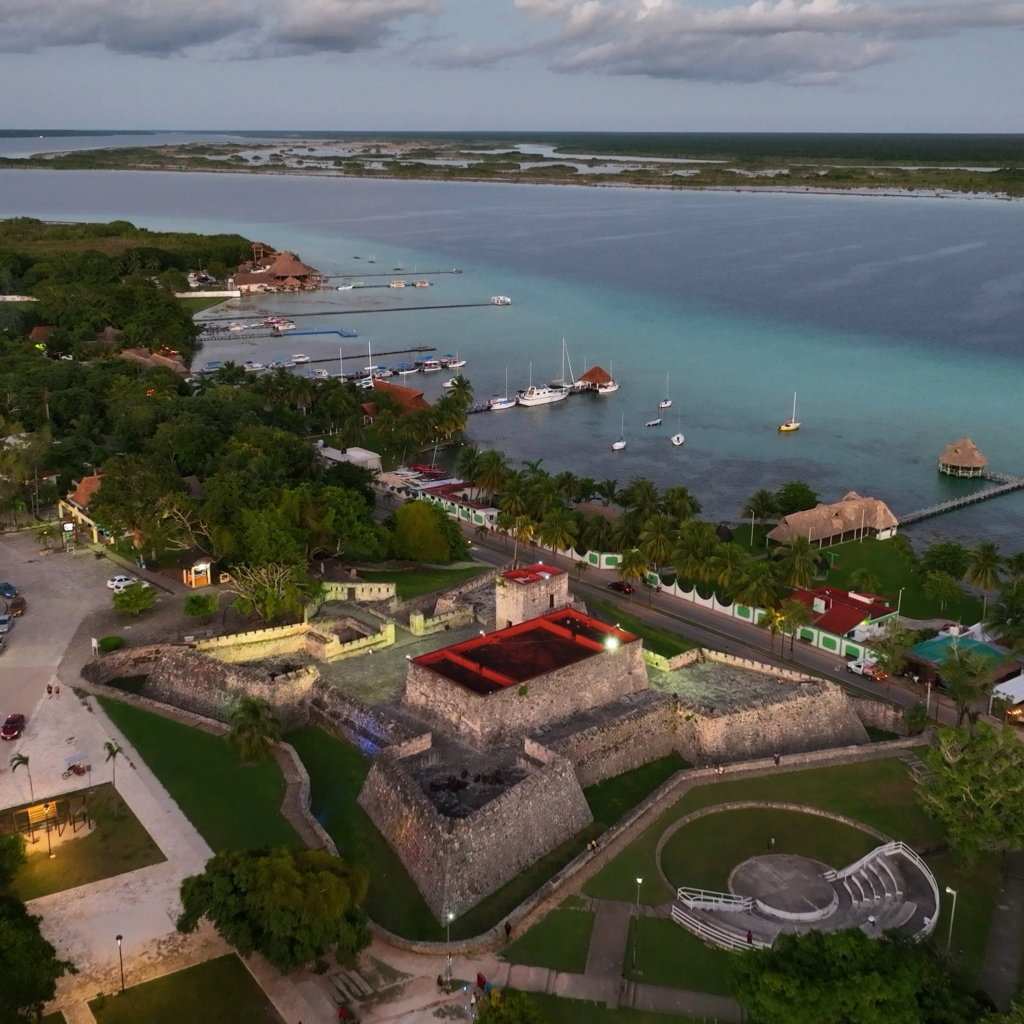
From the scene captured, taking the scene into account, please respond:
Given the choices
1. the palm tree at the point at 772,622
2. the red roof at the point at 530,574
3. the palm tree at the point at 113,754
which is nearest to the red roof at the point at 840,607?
the palm tree at the point at 772,622

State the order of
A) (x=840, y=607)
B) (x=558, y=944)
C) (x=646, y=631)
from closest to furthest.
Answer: (x=558, y=944) → (x=646, y=631) → (x=840, y=607)

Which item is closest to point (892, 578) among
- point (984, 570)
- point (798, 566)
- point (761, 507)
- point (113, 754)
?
point (984, 570)

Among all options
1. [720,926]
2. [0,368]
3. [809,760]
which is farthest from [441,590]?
[0,368]

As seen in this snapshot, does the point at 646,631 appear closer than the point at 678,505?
Yes

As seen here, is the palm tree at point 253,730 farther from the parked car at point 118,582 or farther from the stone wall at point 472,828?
the parked car at point 118,582

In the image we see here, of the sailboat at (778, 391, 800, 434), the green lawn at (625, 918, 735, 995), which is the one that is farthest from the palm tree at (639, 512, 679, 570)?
the sailboat at (778, 391, 800, 434)

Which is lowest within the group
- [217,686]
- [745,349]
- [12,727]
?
[217,686]

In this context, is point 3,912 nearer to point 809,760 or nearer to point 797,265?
point 809,760

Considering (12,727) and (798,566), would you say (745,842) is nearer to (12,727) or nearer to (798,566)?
(798,566)
